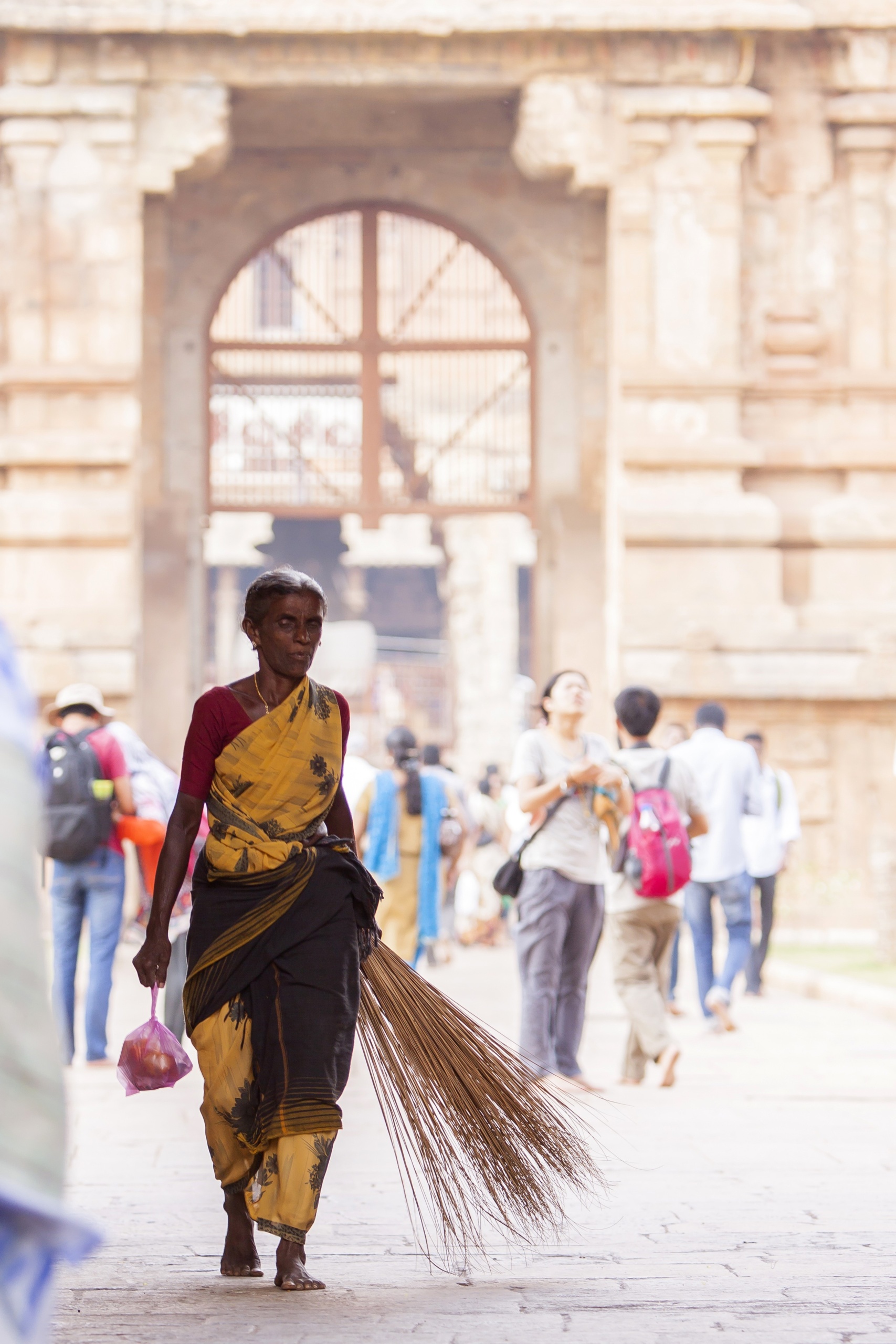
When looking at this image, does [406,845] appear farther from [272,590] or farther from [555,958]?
[272,590]

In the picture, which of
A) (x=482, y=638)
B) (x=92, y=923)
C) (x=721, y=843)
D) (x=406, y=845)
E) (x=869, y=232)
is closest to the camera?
(x=92, y=923)

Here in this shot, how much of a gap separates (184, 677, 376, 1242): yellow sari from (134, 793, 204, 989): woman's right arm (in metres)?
0.05

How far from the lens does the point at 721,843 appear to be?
10.8 m

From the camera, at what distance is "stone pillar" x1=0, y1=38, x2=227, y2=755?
680 inches

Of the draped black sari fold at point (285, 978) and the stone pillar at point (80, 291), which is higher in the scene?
the stone pillar at point (80, 291)

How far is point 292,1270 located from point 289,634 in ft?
4.83

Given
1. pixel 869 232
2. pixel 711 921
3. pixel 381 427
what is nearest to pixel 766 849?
pixel 711 921

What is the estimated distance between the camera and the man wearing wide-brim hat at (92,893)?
8906mm

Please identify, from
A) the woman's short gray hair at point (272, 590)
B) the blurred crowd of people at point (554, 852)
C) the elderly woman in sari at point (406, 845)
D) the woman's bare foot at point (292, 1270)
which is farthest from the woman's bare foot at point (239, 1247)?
the elderly woman in sari at point (406, 845)

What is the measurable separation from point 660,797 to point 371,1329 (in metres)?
4.46

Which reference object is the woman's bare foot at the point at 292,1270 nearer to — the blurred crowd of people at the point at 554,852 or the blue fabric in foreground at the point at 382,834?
the blurred crowd of people at the point at 554,852

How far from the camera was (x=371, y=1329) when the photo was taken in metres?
4.07

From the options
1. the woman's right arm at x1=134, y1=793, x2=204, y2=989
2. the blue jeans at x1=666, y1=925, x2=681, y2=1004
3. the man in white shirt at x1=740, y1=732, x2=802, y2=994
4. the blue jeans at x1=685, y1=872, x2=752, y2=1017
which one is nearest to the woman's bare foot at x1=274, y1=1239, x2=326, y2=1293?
the woman's right arm at x1=134, y1=793, x2=204, y2=989

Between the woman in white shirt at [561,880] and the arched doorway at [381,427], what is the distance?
1179cm
